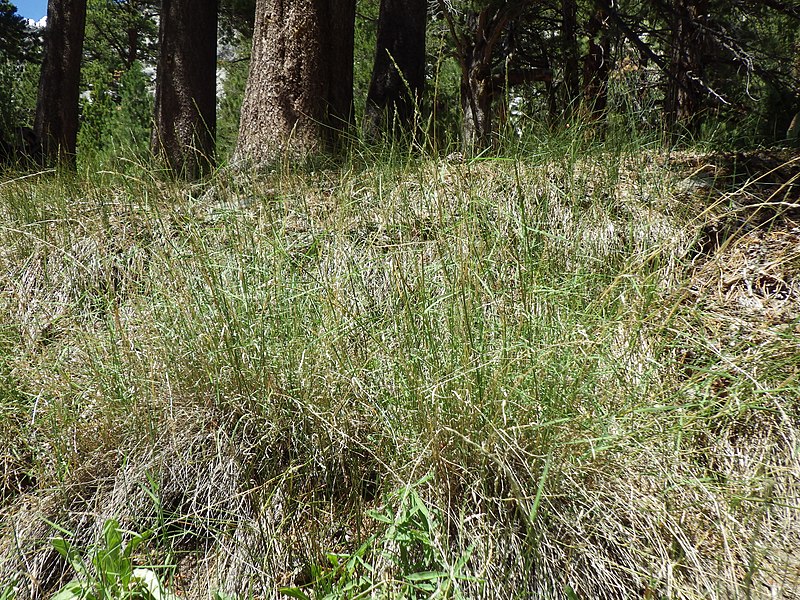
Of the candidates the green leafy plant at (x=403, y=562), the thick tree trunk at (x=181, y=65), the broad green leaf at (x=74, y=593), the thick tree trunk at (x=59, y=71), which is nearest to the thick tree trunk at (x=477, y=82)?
the thick tree trunk at (x=181, y=65)

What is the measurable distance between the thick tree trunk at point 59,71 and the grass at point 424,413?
19.8 ft

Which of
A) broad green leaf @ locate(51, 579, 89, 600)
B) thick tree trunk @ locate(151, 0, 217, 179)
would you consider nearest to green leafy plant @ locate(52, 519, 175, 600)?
broad green leaf @ locate(51, 579, 89, 600)

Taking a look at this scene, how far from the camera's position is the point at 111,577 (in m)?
1.84

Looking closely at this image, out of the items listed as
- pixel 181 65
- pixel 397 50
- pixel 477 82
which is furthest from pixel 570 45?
pixel 181 65

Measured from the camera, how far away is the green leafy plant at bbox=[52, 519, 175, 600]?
181cm

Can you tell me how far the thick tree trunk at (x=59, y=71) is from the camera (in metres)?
7.98

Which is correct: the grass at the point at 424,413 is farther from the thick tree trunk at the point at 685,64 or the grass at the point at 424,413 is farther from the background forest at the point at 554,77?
the thick tree trunk at the point at 685,64

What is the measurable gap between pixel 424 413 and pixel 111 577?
0.99m

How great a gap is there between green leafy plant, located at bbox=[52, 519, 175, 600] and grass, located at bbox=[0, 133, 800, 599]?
102 mm

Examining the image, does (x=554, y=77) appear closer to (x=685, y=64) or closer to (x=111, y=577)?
(x=685, y=64)

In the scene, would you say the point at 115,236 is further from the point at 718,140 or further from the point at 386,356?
the point at 718,140

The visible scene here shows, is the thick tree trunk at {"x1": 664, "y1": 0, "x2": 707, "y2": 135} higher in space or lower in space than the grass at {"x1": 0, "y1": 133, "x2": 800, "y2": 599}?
higher

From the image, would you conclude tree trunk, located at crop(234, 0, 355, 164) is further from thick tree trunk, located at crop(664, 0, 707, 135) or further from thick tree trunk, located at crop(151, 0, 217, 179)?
thick tree trunk, located at crop(664, 0, 707, 135)

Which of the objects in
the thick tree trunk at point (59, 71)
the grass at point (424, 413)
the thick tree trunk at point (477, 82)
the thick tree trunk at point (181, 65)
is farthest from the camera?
the thick tree trunk at point (59, 71)
